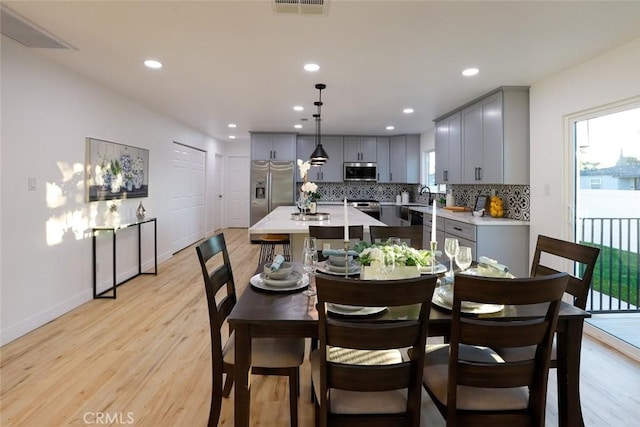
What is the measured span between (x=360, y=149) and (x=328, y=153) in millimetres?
707

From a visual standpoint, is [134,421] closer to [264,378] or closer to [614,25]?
[264,378]

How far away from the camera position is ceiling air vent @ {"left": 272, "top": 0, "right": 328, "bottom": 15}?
2086 mm

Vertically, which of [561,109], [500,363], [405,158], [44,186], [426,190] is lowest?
[500,363]

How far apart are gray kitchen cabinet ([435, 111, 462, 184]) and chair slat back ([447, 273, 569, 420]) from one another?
3.89 metres

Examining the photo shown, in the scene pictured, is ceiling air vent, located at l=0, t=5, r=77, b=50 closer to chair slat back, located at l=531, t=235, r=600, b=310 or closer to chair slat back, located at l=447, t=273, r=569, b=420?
chair slat back, located at l=447, t=273, r=569, b=420

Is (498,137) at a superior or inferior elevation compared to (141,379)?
superior

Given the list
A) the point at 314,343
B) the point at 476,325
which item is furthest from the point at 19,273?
the point at 476,325

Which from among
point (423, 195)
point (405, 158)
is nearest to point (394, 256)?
point (423, 195)

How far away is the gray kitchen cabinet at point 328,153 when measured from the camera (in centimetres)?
736

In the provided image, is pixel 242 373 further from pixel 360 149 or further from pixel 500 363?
pixel 360 149

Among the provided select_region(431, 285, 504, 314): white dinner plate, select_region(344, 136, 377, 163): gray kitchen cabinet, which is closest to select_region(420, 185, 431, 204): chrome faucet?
select_region(344, 136, 377, 163): gray kitchen cabinet

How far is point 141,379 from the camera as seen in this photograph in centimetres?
222

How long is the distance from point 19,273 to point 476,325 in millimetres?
3475

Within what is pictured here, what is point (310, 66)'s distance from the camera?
3.18m
